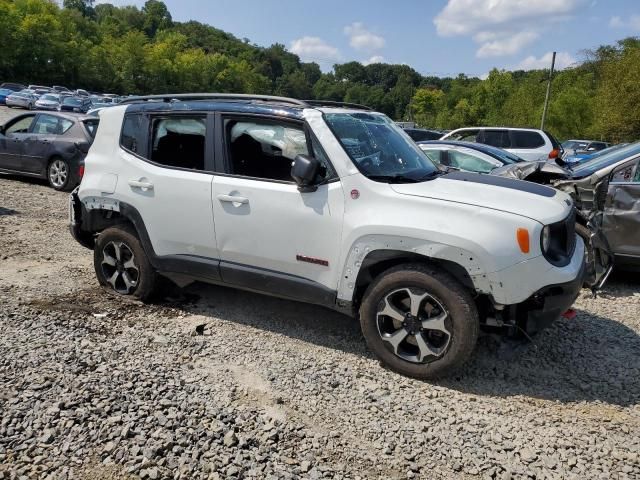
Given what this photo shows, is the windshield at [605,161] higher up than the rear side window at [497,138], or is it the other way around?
the rear side window at [497,138]

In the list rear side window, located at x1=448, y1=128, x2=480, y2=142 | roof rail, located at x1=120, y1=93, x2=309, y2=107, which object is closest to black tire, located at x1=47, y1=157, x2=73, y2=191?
roof rail, located at x1=120, y1=93, x2=309, y2=107

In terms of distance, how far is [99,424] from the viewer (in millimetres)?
3111

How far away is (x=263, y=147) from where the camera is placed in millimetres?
4328

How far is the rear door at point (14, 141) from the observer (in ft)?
35.3

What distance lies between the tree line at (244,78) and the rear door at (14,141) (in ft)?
115

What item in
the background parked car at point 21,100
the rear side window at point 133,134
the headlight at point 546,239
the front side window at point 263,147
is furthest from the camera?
the background parked car at point 21,100

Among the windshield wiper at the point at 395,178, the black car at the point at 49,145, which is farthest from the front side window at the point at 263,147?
the black car at the point at 49,145

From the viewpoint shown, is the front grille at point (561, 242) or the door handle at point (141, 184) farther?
the door handle at point (141, 184)

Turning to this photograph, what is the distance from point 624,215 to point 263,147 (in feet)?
13.0

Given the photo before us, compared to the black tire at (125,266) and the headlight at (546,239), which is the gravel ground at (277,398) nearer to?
the black tire at (125,266)

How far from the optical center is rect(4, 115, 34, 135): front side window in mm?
10867

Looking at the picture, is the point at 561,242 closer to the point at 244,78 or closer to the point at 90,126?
the point at 90,126

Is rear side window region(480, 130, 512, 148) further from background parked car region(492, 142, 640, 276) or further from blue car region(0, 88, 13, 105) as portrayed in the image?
blue car region(0, 88, 13, 105)

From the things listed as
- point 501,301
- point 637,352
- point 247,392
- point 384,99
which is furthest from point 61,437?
point 384,99
